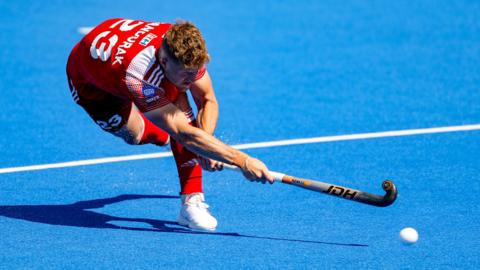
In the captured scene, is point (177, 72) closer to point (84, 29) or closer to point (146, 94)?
point (146, 94)

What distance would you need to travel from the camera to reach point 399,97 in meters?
10.4

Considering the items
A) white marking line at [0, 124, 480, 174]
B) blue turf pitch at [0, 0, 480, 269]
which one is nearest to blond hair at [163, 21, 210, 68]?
blue turf pitch at [0, 0, 480, 269]

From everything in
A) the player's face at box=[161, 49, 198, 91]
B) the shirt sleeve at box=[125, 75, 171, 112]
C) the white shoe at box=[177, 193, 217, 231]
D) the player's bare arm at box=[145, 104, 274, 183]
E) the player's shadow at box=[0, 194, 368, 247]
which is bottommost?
the player's shadow at box=[0, 194, 368, 247]

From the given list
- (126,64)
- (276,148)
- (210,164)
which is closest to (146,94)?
(126,64)

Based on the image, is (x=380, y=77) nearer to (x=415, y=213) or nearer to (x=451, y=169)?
(x=451, y=169)

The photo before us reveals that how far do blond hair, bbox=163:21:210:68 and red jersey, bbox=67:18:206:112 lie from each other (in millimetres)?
307

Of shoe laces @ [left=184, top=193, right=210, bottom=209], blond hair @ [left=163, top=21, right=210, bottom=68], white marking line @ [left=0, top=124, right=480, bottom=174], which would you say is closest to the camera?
blond hair @ [left=163, top=21, right=210, bottom=68]

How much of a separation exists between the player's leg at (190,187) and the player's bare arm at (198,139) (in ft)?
1.61

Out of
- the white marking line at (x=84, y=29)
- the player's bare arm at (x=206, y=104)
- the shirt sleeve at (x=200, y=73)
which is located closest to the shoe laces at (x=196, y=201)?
the player's bare arm at (x=206, y=104)

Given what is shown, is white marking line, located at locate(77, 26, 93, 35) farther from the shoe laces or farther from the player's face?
the player's face

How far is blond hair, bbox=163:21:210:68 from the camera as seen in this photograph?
619 cm

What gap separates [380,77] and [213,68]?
2.01 m

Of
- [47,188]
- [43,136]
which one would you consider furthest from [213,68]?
[47,188]

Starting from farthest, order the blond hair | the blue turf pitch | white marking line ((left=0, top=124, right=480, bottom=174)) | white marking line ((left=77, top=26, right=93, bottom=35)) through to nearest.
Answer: white marking line ((left=77, top=26, right=93, bottom=35)), white marking line ((left=0, top=124, right=480, bottom=174)), the blue turf pitch, the blond hair
